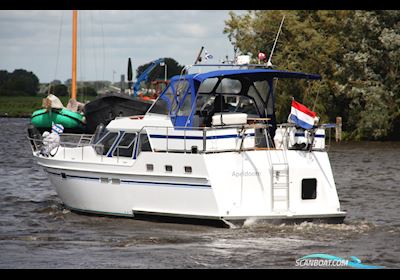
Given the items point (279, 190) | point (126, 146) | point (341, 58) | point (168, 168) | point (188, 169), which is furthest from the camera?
point (341, 58)

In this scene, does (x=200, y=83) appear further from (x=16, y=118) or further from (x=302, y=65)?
(x=16, y=118)

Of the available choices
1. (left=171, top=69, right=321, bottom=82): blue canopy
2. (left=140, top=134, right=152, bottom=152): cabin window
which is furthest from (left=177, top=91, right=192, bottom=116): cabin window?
(left=140, top=134, right=152, bottom=152): cabin window

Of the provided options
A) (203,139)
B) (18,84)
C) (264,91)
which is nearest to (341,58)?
(264,91)

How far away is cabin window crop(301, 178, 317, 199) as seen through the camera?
23.2 m

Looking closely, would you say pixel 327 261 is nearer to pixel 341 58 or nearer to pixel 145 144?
pixel 145 144

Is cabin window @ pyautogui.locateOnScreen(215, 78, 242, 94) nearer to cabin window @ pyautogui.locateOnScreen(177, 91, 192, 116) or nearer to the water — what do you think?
cabin window @ pyautogui.locateOnScreen(177, 91, 192, 116)

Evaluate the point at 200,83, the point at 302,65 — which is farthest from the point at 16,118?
the point at 200,83

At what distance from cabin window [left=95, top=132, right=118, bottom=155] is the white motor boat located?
29 millimetres

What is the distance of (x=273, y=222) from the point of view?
73.7 ft

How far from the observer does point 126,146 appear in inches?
962

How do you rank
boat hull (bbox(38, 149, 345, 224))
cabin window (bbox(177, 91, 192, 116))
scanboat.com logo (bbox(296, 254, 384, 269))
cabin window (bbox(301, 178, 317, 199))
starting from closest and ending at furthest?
scanboat.com logo (bbox(296, 254, 384, 269)) < boat hull (bbox(38, 149, 345, 224)) < cabin window (bbox(301, 178, 317, 199)) < cabin window (bbox(177, 91, 192, 116))

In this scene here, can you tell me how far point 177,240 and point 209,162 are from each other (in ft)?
6.17

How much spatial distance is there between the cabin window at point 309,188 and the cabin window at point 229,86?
311 centimetres
